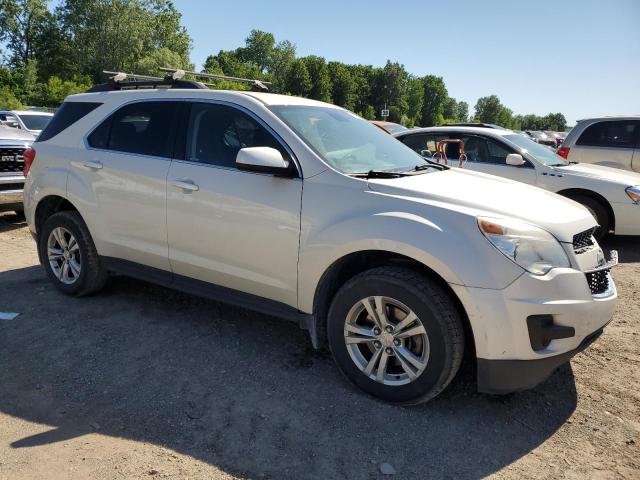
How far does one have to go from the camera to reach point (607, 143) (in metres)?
8.75


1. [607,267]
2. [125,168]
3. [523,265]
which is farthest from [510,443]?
[125,168]

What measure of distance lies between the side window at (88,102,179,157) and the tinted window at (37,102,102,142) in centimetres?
29

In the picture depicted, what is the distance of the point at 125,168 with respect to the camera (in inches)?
157

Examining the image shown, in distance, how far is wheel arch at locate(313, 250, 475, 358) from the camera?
281 cm

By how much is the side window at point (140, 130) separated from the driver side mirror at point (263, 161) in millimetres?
954

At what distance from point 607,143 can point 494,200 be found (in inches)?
280

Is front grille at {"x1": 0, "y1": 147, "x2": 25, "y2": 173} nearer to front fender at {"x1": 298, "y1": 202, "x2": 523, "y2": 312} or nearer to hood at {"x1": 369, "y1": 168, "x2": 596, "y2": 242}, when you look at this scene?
front fender at {"x1": 298, "y1": 202, "x2": 523, "y2": 312}

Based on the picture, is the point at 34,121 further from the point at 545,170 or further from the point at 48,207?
the point at 545,170

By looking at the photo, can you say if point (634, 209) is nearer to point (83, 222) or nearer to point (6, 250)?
point (83, 222)

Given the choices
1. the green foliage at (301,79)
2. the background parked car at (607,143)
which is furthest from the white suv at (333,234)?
the green foliage at (301,79)

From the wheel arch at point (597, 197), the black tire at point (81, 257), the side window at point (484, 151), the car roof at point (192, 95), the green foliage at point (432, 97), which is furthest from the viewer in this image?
the green foliage at point (432, 97)

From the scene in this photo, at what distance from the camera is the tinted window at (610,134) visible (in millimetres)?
8625

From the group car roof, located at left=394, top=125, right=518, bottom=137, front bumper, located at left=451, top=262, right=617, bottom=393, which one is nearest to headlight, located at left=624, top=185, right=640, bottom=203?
car roof, located at left=394, top=125, right=518, bottom=137

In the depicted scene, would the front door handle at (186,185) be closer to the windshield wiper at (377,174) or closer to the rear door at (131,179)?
the rear door at (131,179)
